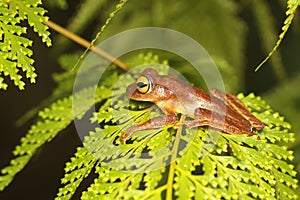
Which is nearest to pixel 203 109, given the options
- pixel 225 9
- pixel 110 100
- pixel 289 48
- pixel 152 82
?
pixel 152 82

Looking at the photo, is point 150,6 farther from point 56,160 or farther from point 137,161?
point 56,160

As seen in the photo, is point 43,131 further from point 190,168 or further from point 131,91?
point 190,168

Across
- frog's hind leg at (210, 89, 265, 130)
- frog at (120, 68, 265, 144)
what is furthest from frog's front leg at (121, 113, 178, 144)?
frog's hind leg at (210, 89, 265, 130)

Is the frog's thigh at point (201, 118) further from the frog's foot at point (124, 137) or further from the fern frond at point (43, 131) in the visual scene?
the fern frond at point (43, 131)

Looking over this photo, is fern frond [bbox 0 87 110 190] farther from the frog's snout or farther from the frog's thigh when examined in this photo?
the frog's thigh

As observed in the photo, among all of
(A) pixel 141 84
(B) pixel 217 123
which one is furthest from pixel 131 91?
(B) pixel 217 123

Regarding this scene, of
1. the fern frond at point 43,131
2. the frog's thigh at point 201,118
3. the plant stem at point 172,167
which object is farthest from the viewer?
the fern frond at point 43,131

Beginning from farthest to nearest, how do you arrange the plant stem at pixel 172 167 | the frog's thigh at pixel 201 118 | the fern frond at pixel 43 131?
the fern frond at pixel 43 131, the frog's thigh at pixel 201 118, the plant stem at pixel 172 167

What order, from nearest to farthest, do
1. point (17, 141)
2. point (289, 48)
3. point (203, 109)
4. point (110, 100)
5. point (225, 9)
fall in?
1. point (203, 109)
2. point (110, 100)
3. point (225, 9)
4. point (289, 48)
5. point (17, 141)

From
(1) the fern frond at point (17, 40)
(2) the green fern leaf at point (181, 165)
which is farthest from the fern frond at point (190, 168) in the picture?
(1) the fern frond at point (17, 40)
